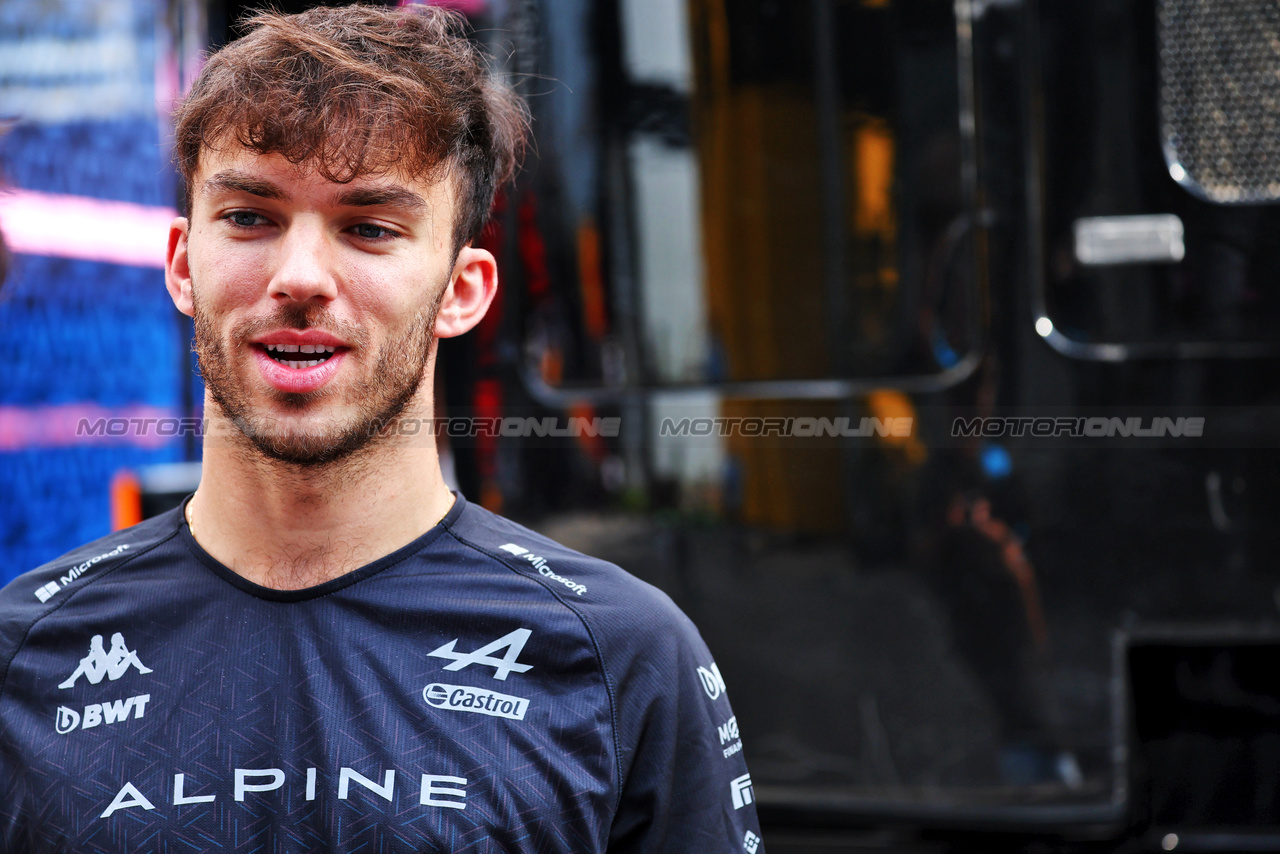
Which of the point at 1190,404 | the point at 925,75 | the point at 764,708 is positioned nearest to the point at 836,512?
the point at 764,708

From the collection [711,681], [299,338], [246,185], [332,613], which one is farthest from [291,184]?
[711,681]

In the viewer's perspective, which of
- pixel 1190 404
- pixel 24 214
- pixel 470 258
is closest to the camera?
pixel 470 258

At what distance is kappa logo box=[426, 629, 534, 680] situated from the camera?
132 cm

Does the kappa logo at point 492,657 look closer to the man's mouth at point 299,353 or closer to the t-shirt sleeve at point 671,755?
the t-shirt sleeve at point 671,755

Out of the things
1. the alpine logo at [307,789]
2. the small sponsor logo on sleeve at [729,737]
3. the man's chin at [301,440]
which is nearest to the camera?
the alpine logo at [307,789]

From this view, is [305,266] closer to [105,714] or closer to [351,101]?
[351,101]

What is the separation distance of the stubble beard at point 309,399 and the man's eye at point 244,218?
0.11m

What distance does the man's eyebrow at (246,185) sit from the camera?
1.30 meters

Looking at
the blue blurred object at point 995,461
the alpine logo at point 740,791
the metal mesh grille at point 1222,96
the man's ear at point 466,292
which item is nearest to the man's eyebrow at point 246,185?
the man's ear at point 466,292

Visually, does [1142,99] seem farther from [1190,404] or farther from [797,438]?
[797,438]

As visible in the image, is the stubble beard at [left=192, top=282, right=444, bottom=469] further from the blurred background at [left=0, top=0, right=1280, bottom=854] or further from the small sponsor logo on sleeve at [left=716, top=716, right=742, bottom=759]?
the blurred background at [left=0, top=0, right=1280, bottom=854]

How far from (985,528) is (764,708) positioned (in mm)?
585

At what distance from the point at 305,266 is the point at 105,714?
0.57m

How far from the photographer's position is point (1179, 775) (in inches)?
90.6
